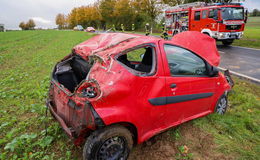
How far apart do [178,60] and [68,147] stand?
2109mm

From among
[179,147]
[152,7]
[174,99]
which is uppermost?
[152,7]

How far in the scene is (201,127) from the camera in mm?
3131

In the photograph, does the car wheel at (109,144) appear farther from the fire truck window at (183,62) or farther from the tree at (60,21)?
the tree at (60,21)

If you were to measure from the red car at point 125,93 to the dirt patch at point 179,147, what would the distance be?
0.30 metres

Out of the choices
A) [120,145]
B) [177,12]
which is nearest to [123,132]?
[120,145]

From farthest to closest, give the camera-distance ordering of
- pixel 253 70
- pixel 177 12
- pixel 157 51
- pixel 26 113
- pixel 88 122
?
pixel 177 12 < pixel 253 70 < pixel 26 113 < pixel 157 51 < pixel 88 122

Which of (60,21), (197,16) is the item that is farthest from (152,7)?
(60,21)

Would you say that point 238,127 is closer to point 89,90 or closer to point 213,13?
point 89,90

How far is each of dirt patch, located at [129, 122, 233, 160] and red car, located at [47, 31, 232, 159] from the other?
299 millimetres

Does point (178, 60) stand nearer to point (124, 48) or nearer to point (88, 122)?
point (124, 48)

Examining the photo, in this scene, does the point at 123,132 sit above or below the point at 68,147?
above

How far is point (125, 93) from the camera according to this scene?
202 cm

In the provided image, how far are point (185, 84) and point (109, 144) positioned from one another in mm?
1365

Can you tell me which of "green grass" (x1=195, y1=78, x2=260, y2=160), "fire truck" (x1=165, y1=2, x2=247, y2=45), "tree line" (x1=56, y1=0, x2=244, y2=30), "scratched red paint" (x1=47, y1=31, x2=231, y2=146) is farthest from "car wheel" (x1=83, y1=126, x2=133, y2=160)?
"tree line" (x1=56, y1=0, x2=244, y2=30)
